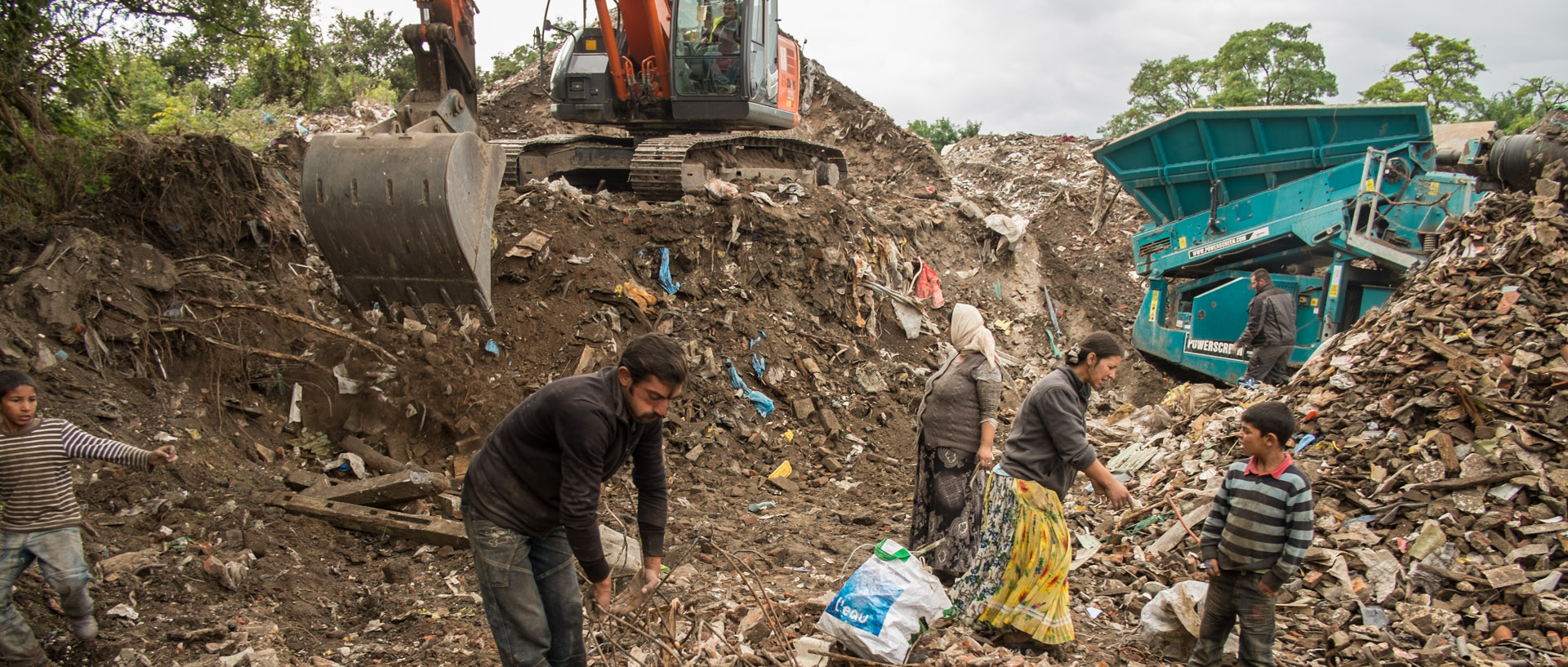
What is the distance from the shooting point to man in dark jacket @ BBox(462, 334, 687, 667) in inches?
91.4

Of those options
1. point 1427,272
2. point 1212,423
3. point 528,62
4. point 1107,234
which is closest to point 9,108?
point 1212,423

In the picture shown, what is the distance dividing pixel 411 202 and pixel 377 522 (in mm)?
1947

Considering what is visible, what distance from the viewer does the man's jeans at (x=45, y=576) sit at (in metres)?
3.11

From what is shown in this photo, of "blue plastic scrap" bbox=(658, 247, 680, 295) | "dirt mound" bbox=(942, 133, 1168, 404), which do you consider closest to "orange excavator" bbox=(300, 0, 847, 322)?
"blue plastic scrap" bbox=(658, 247, 680, 295)

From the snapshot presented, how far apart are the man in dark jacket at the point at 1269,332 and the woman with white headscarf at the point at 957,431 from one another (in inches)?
188

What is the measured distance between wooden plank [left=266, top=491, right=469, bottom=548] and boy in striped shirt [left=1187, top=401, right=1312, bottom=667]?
360 centimetres

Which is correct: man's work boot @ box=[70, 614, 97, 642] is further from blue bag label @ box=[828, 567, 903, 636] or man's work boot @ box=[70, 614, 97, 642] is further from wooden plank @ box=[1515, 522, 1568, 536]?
wooden plank @ box=[1515, 522, 1568, 536]

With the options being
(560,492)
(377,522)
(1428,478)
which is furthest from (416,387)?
(1428,478)

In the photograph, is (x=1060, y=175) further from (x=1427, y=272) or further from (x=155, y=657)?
(x=155, y=657)

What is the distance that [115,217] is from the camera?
5.43 meters

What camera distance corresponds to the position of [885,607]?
322 cm

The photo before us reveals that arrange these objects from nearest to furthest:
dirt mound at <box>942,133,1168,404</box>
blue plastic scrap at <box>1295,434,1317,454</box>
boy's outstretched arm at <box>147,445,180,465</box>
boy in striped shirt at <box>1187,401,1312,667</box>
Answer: boy in striped shirt at <box>1187,401,1312,667</box> → boy's outstretched arm at <box>147,445,180,465</box> → blue plastic scrap at <box>1295,434,1317,454</box> → dirt mound at <box>942,133,1168,404</box>

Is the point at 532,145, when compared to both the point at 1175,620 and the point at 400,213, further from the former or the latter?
the point at 1175,620

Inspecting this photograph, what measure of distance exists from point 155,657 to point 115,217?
3.52 m
